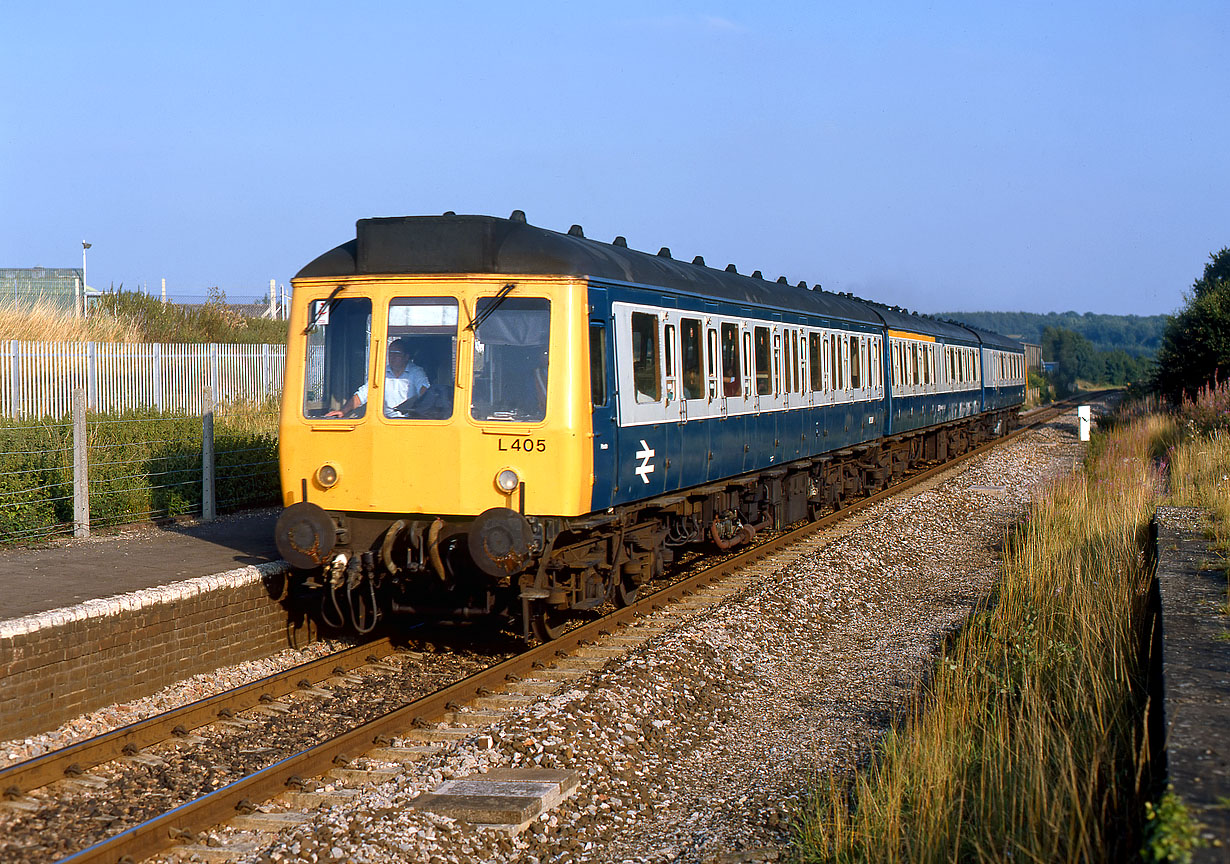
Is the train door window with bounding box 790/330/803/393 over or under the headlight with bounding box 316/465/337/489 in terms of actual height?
over

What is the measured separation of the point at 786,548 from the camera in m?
14.8

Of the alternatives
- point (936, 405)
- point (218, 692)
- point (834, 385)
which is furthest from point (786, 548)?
point (936, 405)

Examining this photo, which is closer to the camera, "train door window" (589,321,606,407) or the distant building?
"train door window" (589,321,606,407)

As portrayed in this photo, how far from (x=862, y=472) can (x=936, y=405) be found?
5.87m

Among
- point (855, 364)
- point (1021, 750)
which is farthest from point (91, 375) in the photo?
point (1021, 750)

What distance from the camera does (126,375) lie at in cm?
2061

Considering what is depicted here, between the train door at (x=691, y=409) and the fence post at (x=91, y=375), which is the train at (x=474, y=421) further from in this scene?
the fence post at (x=91, y=375)

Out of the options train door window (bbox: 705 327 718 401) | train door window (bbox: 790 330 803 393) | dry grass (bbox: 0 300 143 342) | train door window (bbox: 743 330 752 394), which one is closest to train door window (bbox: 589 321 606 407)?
train door window (bbox: 705 327 718 401)

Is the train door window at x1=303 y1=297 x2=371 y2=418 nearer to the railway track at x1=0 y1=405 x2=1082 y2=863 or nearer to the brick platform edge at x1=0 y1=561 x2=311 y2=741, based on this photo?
the brick platform edge at x1=0 y1=561 x2=311 y2=741

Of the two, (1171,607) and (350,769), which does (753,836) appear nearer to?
(350,769)

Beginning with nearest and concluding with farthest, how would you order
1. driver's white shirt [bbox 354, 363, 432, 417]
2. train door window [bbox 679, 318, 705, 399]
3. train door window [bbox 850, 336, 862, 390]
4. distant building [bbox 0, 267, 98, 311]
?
1. driver's white shirt [bbox 354, 363, 432, 417]
2. train door window [bbox 679, 318, 705, 399]
3. train door window [bbox 850, 336, 862, 390]
4. distant building [bbox 0, 267, 98, 311]

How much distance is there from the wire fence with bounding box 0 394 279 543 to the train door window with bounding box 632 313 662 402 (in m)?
5.34

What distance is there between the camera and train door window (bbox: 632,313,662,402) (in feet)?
32.4

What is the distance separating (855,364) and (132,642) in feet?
41.1
